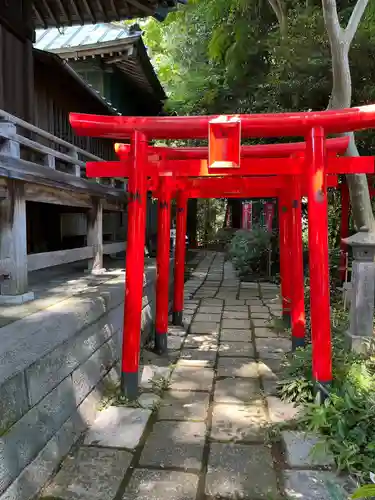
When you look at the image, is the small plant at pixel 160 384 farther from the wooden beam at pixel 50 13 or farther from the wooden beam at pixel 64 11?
the wooden beam at pixel 50 13

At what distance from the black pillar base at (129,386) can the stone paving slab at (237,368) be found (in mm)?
1112

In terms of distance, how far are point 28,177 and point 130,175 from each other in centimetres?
110

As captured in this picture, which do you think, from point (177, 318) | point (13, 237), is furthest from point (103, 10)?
point (177, 318)

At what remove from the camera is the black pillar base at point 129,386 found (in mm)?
3766

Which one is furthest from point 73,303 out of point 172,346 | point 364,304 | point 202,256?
point 202,256

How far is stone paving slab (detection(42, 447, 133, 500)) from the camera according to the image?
2.47 meters

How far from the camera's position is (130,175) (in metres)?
3.79

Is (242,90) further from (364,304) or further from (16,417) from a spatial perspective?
(16,417)

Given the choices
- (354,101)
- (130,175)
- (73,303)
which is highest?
(354,101)

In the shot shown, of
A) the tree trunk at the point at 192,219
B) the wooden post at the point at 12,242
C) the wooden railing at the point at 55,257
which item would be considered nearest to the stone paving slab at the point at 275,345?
the wooden railing at the point at 55,257

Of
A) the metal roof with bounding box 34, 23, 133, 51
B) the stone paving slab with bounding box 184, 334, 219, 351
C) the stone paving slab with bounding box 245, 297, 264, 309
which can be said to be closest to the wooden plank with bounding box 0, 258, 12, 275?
the stone paving slab with bounding box 184, 334, 219, 351

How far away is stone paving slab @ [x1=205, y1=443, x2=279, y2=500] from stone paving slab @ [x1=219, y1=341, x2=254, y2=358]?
85.1 inches

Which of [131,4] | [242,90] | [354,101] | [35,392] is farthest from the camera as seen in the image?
[242,90]

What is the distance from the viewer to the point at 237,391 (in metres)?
4.10
